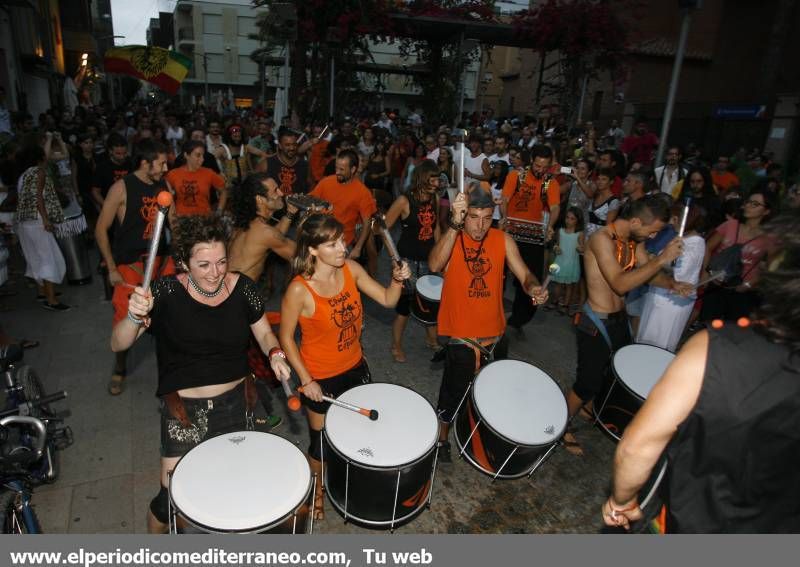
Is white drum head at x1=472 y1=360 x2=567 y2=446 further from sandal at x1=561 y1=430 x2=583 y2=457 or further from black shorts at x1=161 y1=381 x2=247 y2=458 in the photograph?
black shorts at x1=161 y1=381 x2=247 y2=458

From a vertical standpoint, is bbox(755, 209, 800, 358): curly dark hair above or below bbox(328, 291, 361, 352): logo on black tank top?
above

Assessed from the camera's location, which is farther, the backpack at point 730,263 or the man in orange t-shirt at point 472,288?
the backpack at point 730,263

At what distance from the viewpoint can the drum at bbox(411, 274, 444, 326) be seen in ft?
16.6

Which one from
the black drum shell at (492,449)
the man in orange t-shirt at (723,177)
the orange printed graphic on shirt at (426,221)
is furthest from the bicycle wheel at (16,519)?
the man in orange t-shirt at (723,177)

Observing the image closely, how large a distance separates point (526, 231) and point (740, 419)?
15.7 ft

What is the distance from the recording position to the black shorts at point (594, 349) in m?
3.81

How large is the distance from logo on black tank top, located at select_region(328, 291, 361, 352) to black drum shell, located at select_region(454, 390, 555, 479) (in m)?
0.85

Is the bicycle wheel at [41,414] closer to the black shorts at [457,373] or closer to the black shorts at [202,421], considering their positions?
the black shorts at [202,421]

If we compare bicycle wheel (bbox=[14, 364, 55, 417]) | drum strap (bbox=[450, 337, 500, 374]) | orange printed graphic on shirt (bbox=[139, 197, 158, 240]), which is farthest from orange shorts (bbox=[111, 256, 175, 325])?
drum strap (bbox=[450, 337, 500, 374])

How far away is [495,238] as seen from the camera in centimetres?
364

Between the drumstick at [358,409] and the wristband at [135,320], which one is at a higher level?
the wristband at [135,320]

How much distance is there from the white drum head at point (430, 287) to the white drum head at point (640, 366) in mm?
1862

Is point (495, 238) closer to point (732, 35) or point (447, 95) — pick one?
point (447, 95)
